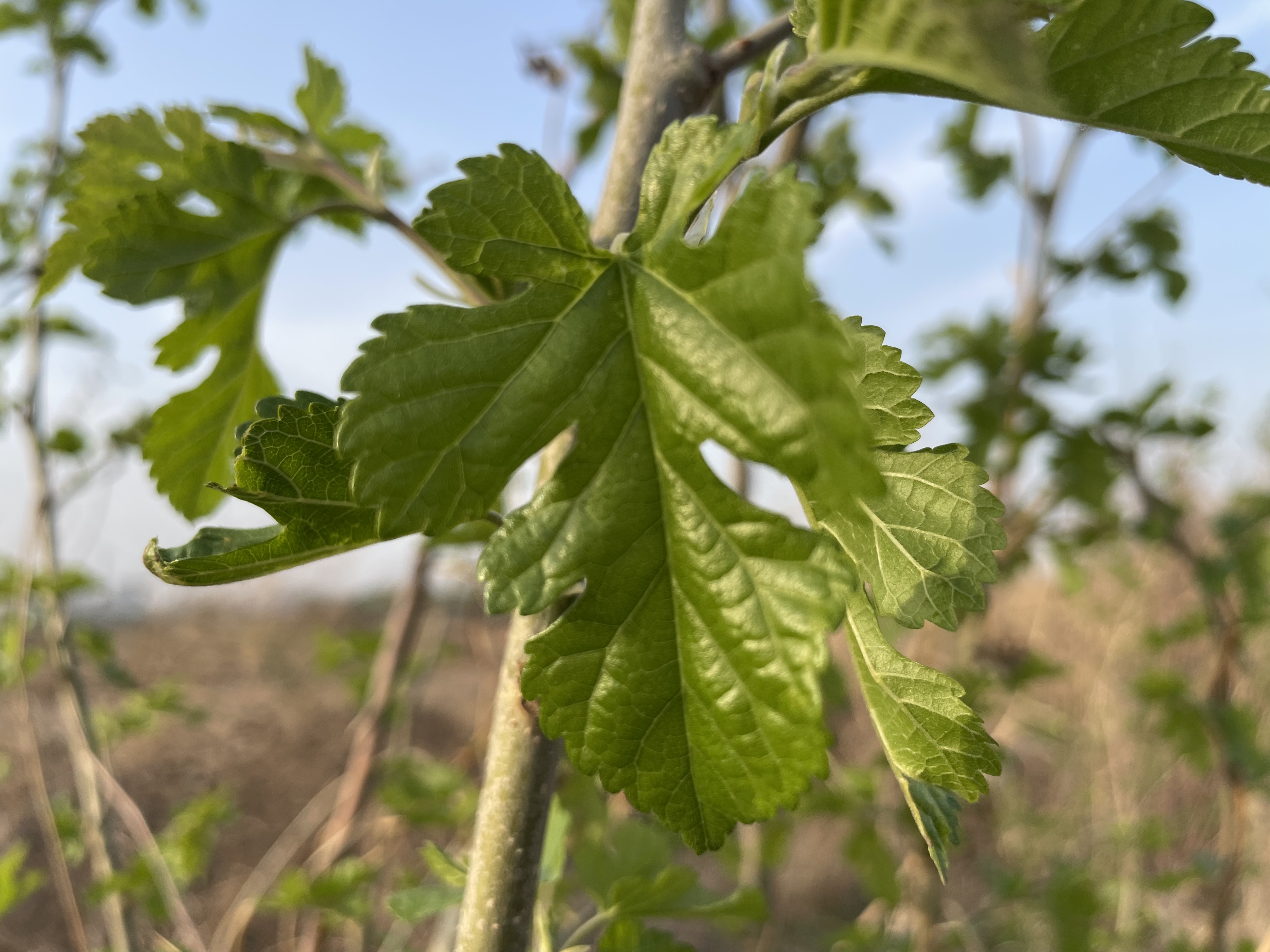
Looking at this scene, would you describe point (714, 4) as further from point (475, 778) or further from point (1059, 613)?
point (1059, 613)

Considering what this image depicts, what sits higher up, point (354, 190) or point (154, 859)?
point (354, 190)

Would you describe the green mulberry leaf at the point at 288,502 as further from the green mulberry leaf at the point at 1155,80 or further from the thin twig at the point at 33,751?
the thin twig at the point at 33,751

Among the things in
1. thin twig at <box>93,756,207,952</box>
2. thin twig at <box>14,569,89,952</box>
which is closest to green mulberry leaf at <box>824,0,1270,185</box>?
thin twig at <box>93,756,207,952</box>

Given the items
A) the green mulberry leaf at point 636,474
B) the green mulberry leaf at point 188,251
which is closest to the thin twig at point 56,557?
the green mulberry leaf at point 188,251

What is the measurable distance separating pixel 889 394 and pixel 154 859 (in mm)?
1484

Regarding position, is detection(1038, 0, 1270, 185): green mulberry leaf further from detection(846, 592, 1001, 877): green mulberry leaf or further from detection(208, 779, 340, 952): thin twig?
detection(208, 779, 340, 952): thin twig

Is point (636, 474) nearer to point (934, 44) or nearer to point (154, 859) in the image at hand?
point (934, 44)

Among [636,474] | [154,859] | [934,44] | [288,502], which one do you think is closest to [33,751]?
[154,859]

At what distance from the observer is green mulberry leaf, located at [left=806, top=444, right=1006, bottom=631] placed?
0.34 m

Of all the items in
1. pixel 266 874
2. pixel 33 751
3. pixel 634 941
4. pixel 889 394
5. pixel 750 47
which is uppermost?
pixel 750 47

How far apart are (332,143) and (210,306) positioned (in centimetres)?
21

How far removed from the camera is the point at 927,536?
0.35 metres

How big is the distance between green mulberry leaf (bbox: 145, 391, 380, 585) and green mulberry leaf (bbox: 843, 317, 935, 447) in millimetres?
208

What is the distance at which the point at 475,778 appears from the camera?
237 cm
